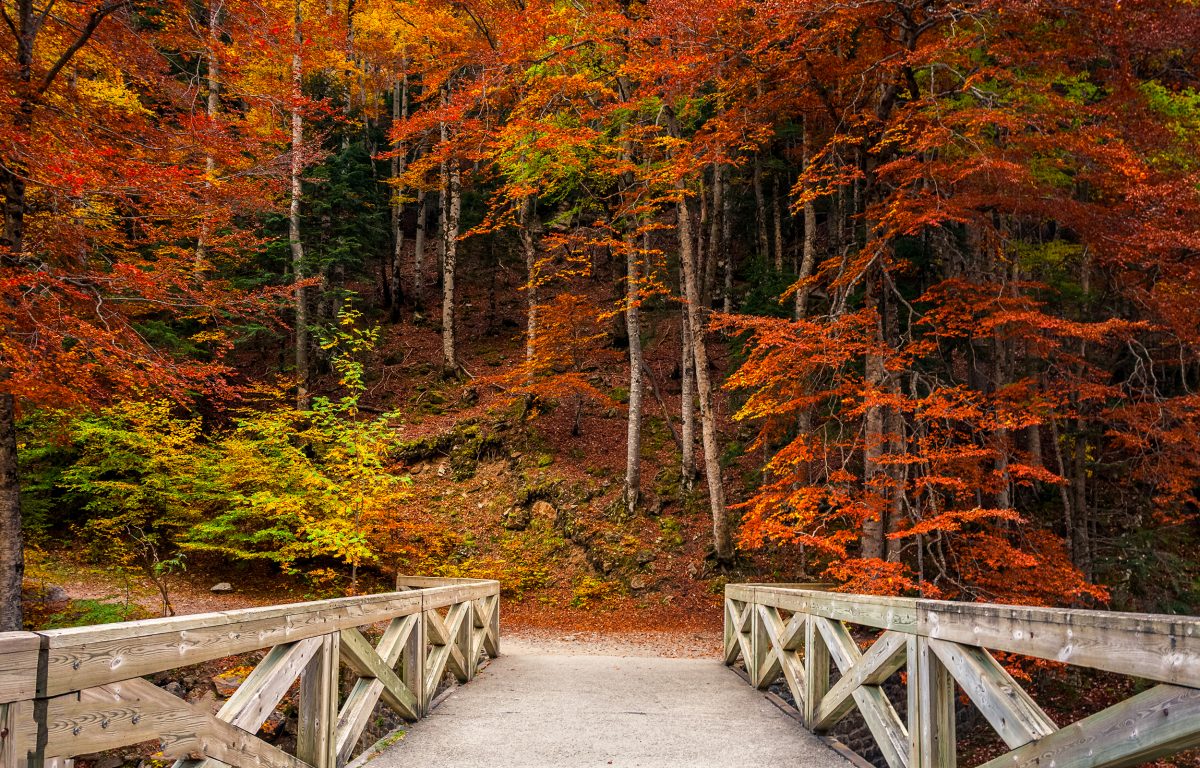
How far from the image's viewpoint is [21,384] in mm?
6984

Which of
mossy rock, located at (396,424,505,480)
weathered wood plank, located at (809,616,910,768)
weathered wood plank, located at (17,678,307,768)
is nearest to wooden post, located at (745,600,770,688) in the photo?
weathered wood plank, located at (809,616,910,768)

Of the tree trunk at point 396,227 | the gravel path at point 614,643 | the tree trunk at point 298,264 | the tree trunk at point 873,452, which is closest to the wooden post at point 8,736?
the tree trunk at point 873,452

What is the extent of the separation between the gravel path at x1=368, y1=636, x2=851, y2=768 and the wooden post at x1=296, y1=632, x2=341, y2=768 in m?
0.52

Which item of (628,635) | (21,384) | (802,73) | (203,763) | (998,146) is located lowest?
(628,635)

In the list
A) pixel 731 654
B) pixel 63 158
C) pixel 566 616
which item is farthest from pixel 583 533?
pixel 63 158

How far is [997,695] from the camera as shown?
278 cm

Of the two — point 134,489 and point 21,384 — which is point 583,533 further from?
point 21,384

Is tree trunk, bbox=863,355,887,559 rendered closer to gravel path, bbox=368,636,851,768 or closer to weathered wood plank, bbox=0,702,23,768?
gravel path, bbox=368,636,851,768

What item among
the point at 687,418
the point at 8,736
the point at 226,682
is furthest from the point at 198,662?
the point at 687,418

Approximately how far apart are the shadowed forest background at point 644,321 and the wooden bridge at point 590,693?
3.34 meters

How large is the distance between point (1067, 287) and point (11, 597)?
15.6 metres

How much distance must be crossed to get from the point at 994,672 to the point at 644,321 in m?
21.1

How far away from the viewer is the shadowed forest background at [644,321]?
845 centimetres

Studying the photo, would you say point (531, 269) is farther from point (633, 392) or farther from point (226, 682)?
point (226, 682)
